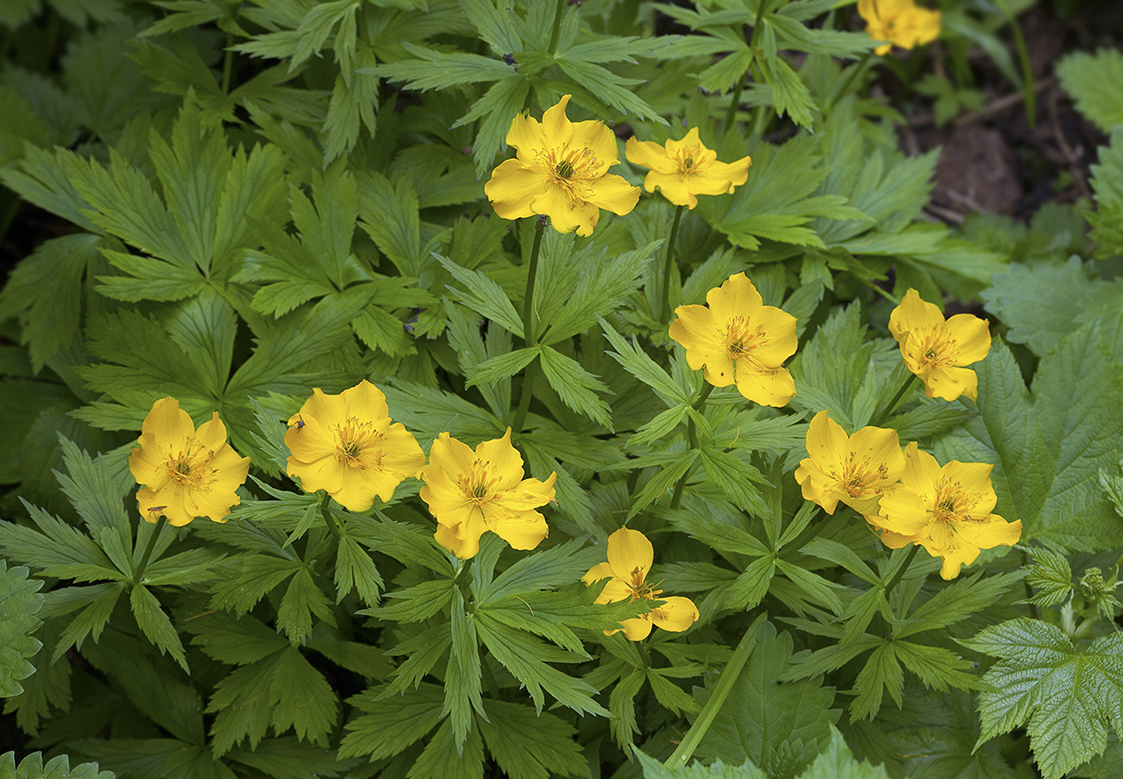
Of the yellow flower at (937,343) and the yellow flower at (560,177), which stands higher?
the yellow flower at (560,177)

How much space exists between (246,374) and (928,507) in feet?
5.02

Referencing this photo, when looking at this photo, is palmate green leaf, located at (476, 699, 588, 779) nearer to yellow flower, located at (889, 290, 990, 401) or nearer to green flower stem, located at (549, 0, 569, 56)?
yellow flower, located at (889, 290, 990, 401)

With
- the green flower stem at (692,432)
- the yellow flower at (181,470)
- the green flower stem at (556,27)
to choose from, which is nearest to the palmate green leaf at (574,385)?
the green flower stem at (692,432)

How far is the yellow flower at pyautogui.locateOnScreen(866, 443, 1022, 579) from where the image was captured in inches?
60.6

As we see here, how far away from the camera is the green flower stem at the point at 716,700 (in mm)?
1720

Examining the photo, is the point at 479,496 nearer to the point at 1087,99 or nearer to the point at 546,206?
the point at 546,206

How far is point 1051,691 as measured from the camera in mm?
1817

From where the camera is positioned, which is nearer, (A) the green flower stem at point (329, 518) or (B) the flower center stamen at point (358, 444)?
(B) the flower center stamen at point (358, 444)

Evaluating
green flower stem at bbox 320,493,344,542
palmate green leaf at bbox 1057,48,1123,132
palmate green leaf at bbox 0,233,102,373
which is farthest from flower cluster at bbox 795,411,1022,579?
palmate green leaf at bbox 1057,48,1123,132

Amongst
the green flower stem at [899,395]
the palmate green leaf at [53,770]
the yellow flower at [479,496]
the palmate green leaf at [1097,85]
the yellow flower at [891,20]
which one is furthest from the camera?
the palmate green leaf at [1097,85]

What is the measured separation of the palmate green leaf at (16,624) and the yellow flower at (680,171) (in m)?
1.53

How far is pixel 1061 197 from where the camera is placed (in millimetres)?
3812

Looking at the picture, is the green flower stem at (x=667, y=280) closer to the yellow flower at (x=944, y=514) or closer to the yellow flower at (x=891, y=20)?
the yellow flower at (x=944, y=514)

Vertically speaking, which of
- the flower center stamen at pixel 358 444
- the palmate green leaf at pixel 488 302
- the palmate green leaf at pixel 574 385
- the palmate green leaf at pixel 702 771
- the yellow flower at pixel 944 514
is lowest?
the palmate green leaf at pixel 702 771
